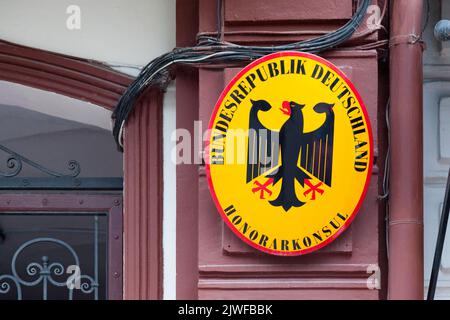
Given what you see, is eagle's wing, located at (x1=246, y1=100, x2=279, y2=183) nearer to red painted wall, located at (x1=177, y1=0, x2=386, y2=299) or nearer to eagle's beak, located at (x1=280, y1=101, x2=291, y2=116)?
eagle's beak, located at (x1=280, y1=101, x2=291, y2=116)

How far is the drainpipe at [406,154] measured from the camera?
18.7 ft

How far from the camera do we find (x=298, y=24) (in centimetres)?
590

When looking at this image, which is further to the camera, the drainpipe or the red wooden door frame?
the red wooden door frame

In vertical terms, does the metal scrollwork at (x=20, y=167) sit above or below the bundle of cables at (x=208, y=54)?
below

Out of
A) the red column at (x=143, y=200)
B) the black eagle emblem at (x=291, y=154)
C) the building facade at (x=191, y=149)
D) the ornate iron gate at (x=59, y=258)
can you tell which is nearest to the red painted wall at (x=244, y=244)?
the building facade at (x=191, y=149)

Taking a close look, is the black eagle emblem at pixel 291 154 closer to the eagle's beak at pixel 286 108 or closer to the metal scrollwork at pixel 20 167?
the eagle's beak at pixel 286 108

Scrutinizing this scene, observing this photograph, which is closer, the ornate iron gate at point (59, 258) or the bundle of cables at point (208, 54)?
the bundle of cables at point (208, 54)

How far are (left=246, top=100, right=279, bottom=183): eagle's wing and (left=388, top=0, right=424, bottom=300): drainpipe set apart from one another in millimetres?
541

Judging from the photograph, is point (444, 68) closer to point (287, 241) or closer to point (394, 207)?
point (394, 207)

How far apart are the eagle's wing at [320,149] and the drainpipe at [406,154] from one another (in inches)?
12.1

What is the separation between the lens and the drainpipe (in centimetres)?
570

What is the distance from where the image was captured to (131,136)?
6.08 meters

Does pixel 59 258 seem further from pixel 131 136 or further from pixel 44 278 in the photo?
pixel 131 136

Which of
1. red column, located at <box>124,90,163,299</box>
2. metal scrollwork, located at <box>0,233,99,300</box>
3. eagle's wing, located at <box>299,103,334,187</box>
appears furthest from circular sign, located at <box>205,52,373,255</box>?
metal scrollwork, located at <box>0,233,99,300</box>
